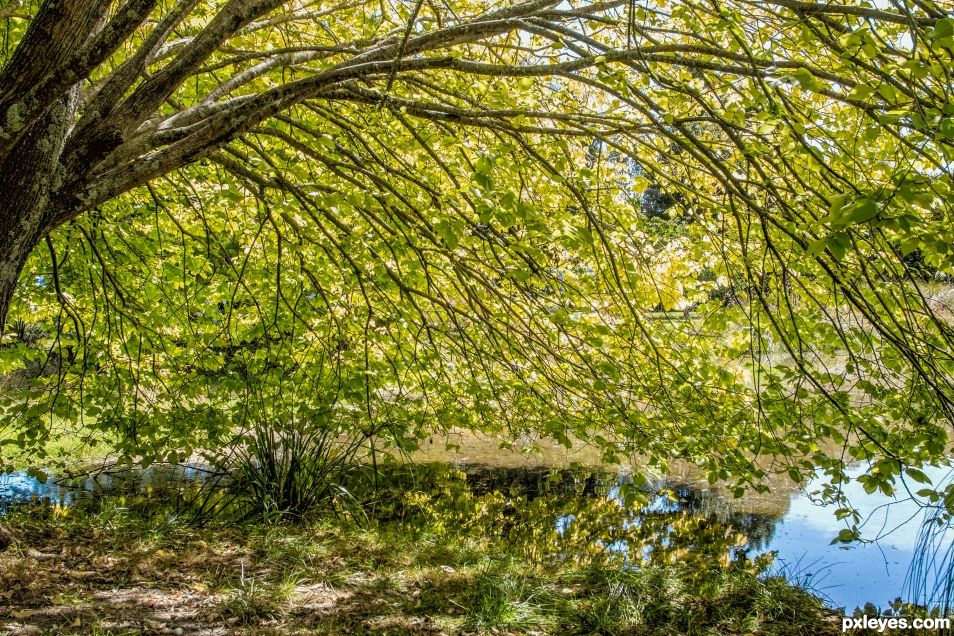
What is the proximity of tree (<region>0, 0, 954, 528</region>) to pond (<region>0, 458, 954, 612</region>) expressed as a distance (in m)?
2.33

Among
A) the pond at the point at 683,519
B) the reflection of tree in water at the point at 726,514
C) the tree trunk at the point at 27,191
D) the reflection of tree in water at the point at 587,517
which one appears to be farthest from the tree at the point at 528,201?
the reflection of tree in water at the point at 726,514

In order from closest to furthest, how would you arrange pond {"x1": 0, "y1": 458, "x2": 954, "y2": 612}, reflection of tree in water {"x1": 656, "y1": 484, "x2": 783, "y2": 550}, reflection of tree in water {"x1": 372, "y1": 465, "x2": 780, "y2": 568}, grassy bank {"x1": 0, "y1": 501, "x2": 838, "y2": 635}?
grassy bank {"x1": 0, "y1": 501, "x2": 838, "y2": 635}, pond {"x1": 0, "y1": 458, "x2": 954, "y2": 612}, reflection of tree in water {"x1": 372, "y1": 465, "x2": 780, "y2": 568}, reflection of tree in water {"x1": 656, "y1": 484, "x2": 783, "y2": 550}

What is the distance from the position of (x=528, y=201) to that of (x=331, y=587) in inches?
122

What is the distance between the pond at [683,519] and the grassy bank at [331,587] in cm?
105

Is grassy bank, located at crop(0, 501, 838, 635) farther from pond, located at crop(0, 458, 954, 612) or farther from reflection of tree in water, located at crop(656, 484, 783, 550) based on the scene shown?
reflection of tree in water, located at crop(656, 484, 783, 550)

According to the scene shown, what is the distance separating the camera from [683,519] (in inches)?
312

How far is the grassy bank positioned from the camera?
3.71 meters

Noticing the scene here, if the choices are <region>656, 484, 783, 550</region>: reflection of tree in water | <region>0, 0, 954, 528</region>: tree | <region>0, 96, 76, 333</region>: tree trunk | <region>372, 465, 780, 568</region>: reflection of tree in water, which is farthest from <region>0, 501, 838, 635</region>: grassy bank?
<region>0, 96, 76, 333</region>: tree trunk

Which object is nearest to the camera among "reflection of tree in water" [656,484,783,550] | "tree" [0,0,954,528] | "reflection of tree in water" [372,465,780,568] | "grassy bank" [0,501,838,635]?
"tree" [0,0,954,528]

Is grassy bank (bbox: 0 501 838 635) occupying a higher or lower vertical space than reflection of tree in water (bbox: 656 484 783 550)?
lower

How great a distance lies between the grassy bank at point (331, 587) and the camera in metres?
3.71

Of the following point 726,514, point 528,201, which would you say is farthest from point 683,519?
point 528,201

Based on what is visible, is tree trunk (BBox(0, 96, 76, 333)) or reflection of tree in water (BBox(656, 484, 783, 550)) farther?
reflection of tree in water (BBox(656, 484, 783, 550))

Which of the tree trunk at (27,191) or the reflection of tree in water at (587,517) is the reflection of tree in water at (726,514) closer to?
→ the reflection of tree in water at (587,517)
